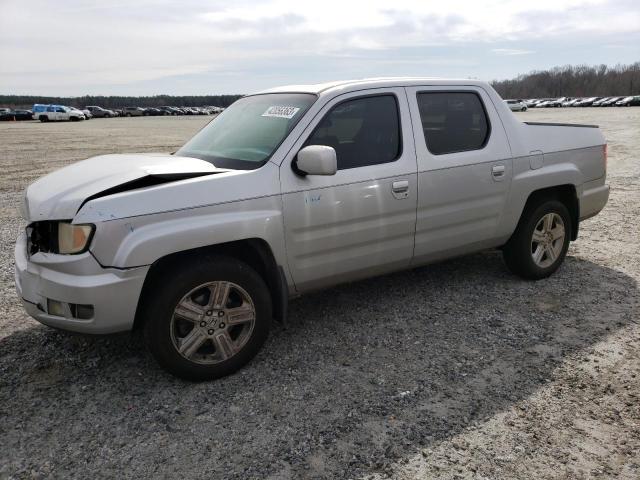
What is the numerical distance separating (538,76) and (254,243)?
163194 millimetres

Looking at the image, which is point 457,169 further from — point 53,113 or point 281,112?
point 53,113

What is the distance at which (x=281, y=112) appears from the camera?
4012 mm

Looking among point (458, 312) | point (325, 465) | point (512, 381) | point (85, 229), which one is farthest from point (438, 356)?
point (85, 229)

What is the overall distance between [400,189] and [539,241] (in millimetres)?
1850

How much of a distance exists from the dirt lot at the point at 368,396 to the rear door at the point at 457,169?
0.62 metres

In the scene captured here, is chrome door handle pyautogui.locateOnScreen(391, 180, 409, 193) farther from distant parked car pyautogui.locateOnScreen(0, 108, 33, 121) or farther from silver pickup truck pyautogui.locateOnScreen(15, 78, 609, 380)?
distant parked car pyautogui.locateOnScreen(0, 108, 33, 121)

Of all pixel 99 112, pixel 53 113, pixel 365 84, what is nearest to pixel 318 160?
pixel 365 84

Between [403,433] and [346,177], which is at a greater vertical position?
[346,177]

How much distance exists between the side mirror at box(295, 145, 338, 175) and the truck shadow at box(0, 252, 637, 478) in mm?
1308

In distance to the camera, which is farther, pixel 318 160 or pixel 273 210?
pixel 273 210

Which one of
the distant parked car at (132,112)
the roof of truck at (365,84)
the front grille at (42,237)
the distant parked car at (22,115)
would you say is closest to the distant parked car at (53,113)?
the distant parked car at (22,115)

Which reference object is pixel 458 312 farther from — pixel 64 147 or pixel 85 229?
pixel 64 147

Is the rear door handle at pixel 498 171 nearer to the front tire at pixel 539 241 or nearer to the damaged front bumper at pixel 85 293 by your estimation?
the front tire at pixel 539 241

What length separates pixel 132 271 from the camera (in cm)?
312
